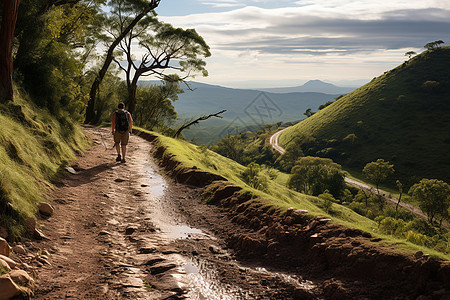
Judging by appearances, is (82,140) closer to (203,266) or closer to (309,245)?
(203,266)

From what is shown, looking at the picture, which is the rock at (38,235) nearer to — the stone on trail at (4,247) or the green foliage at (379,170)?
the stone on trail at (4,247)

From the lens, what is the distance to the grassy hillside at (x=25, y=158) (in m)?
5.43

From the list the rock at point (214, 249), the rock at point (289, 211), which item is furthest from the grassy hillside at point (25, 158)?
the rock at point (289, 211)

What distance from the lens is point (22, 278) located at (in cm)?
412

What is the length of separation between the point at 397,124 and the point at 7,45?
133648 mm

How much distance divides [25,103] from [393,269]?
497 inches

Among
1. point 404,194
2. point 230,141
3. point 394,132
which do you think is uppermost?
point 394,132

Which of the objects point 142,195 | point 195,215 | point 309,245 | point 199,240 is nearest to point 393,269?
point 309,245

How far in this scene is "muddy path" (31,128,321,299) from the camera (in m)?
4.80

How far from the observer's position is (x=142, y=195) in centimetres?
1020

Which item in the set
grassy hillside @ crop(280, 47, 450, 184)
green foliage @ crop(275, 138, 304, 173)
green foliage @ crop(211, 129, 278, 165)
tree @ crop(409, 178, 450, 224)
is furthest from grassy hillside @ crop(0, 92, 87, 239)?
grassy hillside @ crop(280, 47, 450, 184)

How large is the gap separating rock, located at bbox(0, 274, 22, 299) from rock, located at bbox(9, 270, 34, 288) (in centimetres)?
17

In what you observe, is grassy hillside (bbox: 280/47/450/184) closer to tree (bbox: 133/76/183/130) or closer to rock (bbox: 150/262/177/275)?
tree (bbox: 133/76/183/130)

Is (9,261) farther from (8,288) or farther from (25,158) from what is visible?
(25,158)
